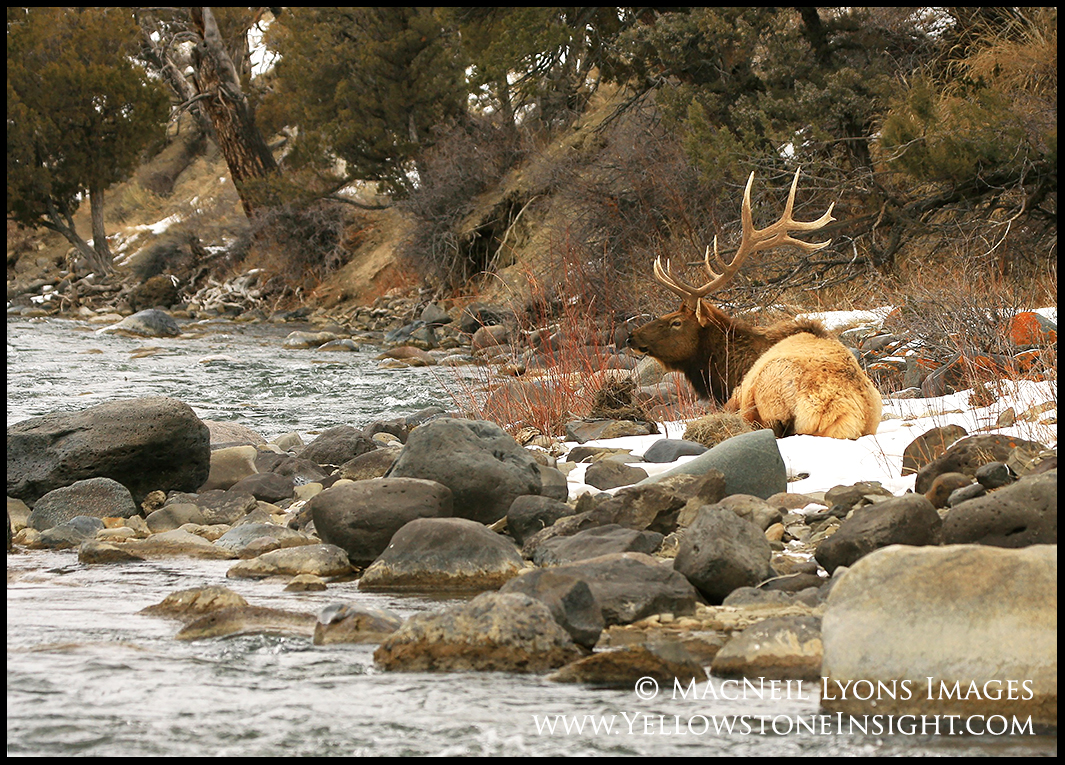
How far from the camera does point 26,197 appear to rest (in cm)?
2600

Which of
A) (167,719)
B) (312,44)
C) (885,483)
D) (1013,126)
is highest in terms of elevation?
(312,44)

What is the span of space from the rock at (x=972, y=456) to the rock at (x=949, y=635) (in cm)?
188

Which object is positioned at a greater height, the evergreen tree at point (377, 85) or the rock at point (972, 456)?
the evergreen tree at point (377, 85)

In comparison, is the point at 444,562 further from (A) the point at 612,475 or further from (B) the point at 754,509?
(A) the point at 612,475

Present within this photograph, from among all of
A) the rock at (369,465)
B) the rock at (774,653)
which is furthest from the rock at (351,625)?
the rock at (369,465)

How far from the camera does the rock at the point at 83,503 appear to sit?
5203mm

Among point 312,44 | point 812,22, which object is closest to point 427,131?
point 312,44

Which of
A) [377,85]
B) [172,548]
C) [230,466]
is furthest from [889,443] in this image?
[377,85]

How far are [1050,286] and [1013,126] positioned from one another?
5.25 feet

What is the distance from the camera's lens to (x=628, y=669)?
2.85 m

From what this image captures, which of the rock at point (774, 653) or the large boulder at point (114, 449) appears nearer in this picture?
the rock at point (774, 653)

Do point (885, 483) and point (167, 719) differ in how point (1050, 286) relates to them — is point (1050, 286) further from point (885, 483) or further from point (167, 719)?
point (167, 719)

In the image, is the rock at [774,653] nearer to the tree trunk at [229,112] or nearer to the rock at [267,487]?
the rock at [267,487]

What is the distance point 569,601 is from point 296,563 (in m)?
1.53
